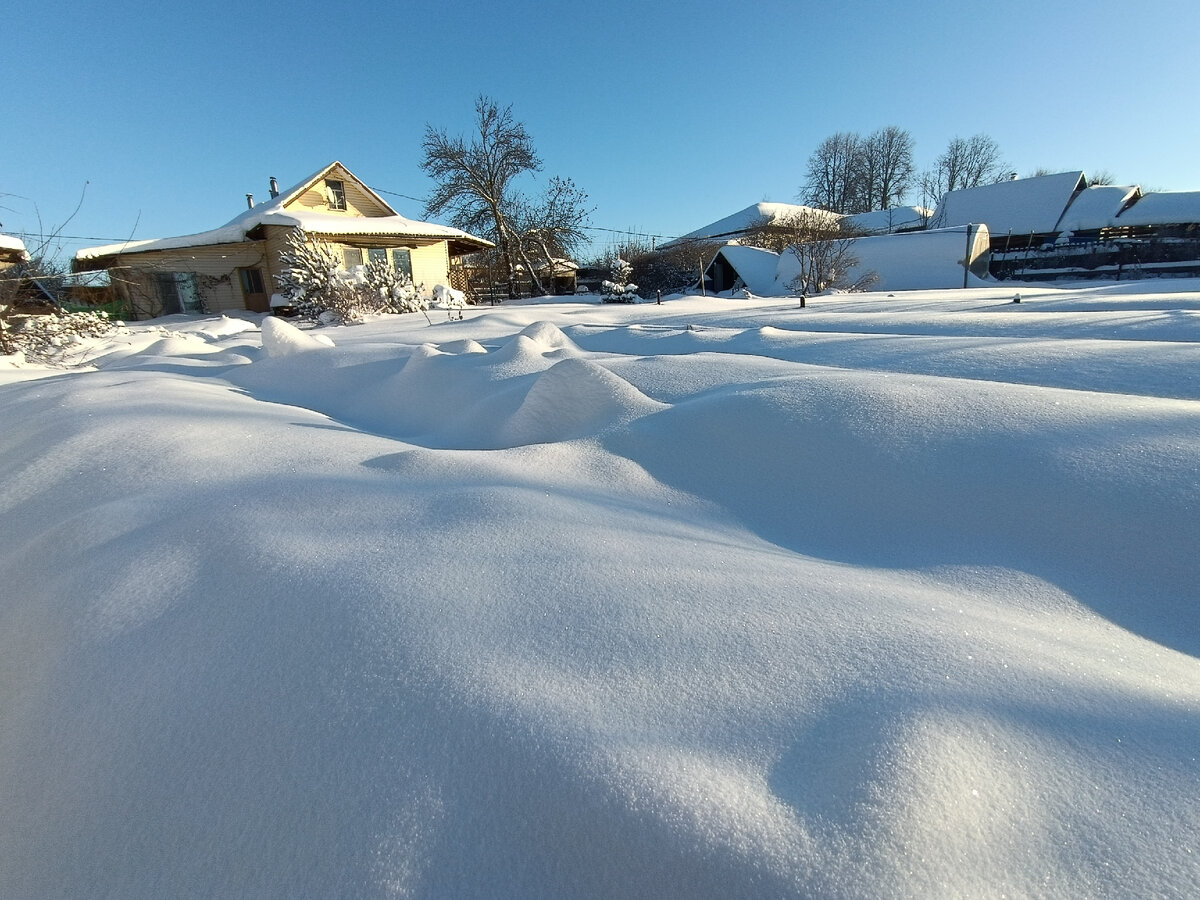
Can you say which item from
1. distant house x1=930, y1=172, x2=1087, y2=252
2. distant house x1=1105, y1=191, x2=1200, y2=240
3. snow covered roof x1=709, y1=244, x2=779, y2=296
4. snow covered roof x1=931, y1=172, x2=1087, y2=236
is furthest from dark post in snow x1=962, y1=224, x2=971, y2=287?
snow covered roof x1=931, y1=172, x2=1087, y2=236

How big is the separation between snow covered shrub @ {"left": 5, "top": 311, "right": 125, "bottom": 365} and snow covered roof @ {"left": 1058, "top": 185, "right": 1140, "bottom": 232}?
1121 inches

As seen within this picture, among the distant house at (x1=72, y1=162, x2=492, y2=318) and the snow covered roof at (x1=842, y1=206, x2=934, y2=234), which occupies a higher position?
the snow covered roof at (x1=842, y1=206, x2=934, y2=234)

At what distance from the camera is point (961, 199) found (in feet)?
78.2

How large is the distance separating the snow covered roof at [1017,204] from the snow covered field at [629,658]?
25.3 m

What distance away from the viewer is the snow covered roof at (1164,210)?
62.7 ft

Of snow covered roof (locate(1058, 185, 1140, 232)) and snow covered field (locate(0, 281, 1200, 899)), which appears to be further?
snow covered roof (locate(1058, 185, 1140, 232))

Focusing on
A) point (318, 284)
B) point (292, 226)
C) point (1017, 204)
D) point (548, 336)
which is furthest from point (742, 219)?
point (548, 336)

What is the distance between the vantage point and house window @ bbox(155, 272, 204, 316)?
15484 mm

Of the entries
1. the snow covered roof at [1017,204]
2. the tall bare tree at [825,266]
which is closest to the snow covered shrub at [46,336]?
the tall bare tree at [825,266]

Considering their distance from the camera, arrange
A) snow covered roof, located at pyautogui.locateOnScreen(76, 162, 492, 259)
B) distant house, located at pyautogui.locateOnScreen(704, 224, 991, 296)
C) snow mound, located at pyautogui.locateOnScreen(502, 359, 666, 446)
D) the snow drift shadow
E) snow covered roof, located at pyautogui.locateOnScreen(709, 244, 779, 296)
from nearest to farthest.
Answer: the snow drift shadow → snow mound, located at pyautogui.locateOnScreen(502, 359, 666, 446) → snow covered roof, located at pyautogui.locateOnScreen(76, 162, 492, 259) → distant house, located at pyautogui.locateOnScreen(704, 224, 991, 296) → snow covered roof, located at pyautogui.locateOnScreen(709, 244, 779, 296)

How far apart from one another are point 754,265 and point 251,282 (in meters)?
16.0

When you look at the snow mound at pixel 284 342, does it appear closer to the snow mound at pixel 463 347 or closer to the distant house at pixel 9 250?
the snow mound at pixel 463 347

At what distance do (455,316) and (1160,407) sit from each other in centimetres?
867

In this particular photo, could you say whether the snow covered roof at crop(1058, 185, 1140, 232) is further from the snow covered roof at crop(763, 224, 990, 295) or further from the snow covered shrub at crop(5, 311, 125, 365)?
the snow covered shrub at crop(5, 311, 125, 365)
